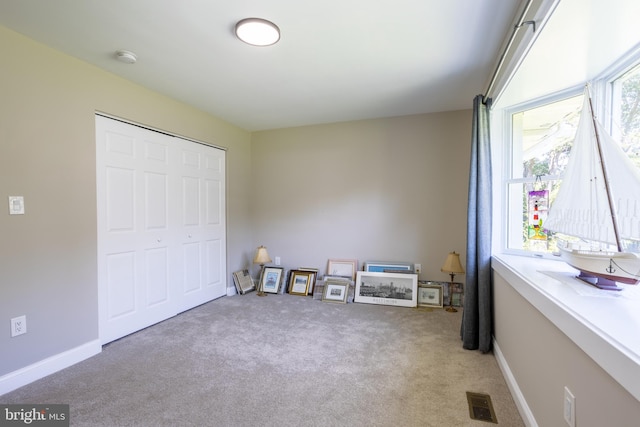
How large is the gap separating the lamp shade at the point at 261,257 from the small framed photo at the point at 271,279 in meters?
0.17

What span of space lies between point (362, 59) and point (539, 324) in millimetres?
2075

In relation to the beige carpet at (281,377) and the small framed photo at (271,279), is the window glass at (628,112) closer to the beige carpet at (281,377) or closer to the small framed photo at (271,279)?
the beige carpet at (281,377)

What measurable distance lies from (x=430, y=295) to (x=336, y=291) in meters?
1.12

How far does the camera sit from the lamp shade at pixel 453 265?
3.26m

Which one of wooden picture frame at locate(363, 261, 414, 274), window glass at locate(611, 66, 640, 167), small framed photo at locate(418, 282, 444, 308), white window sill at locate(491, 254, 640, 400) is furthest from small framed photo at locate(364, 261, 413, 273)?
window glass at locate(611, 66, 640, 167)

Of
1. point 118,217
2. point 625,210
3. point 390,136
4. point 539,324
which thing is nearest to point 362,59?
point 390,136

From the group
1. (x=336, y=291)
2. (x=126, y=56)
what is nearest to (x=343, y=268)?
(x=336, y=291)

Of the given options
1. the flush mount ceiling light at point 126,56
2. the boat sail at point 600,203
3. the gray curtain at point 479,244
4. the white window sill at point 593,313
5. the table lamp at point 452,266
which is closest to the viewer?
the white window sill at point 593,313

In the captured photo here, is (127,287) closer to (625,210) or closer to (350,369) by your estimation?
(350,369)

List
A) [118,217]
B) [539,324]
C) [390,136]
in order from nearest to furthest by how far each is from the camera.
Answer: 1. [539,324]
2. [118,217]
3. [390,136]

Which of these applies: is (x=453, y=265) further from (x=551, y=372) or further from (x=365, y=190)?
(x=551, y=372)

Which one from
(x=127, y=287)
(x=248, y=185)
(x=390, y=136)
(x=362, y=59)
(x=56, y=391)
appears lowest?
(x=56, y=391)

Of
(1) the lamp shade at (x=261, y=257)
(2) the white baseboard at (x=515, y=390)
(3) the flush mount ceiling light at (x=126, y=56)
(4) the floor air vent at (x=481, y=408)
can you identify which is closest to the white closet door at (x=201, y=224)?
(1) the lamp shade at (x=261, y=257)

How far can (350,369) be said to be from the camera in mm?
2098
